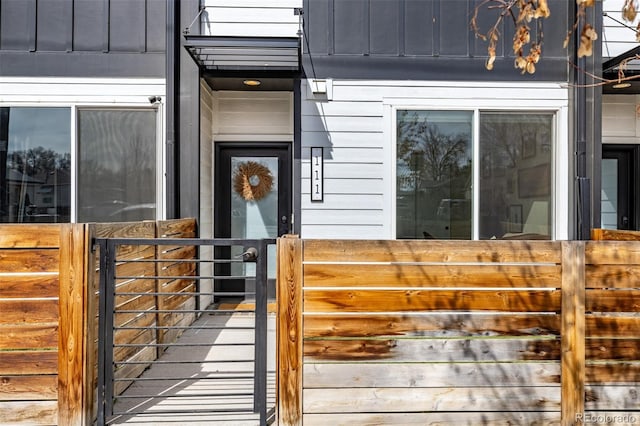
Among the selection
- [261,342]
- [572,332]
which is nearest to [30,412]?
[261,342]

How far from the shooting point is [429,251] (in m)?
2.38

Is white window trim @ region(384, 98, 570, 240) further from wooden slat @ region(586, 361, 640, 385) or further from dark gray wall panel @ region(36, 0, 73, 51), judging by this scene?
dark gray wall panel @ region(36, 0, 73, 51)

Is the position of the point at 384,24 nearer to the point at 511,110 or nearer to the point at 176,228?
the point at 511,110

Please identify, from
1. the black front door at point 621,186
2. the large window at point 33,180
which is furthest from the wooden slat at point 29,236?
the black front door at point 621,186

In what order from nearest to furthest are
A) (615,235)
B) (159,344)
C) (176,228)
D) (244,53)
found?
(159,344)
(615,235)
(176,228)
(244,53)

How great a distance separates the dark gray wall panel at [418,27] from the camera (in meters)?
4.63

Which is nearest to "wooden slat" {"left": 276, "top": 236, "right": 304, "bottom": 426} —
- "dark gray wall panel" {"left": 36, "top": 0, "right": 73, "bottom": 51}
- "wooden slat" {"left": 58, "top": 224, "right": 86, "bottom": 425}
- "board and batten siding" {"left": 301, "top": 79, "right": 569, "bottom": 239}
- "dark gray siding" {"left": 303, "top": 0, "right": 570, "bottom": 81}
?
"wooden slat" {"left": 58, "top": 224, "right": 86, "bottom": 425}

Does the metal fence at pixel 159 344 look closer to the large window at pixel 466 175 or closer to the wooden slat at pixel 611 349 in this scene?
the wooden slat at pixel 611 349

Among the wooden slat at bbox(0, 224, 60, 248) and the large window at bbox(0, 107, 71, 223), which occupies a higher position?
the large window at bbox(0, 107, 71, 223)

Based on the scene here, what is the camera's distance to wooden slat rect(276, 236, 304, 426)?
2375mm

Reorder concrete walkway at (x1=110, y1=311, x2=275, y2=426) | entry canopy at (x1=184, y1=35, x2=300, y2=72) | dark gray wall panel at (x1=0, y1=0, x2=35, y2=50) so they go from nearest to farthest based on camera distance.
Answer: concrete walkway at (x1=110, y1=311, x2=275, y2=426)
entry canopy at (x1=184, y1=35, x2=300, y2=72)
dark gray wall panel at (x1=0, y1=0, x2=35, y2=50)

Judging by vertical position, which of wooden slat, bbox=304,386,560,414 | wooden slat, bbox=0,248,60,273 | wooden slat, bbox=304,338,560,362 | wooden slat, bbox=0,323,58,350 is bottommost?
wooden slat, bbox=304,386,560,414

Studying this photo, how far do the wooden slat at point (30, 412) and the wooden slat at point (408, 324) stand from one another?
1.63m

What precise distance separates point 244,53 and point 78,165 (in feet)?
7.69
